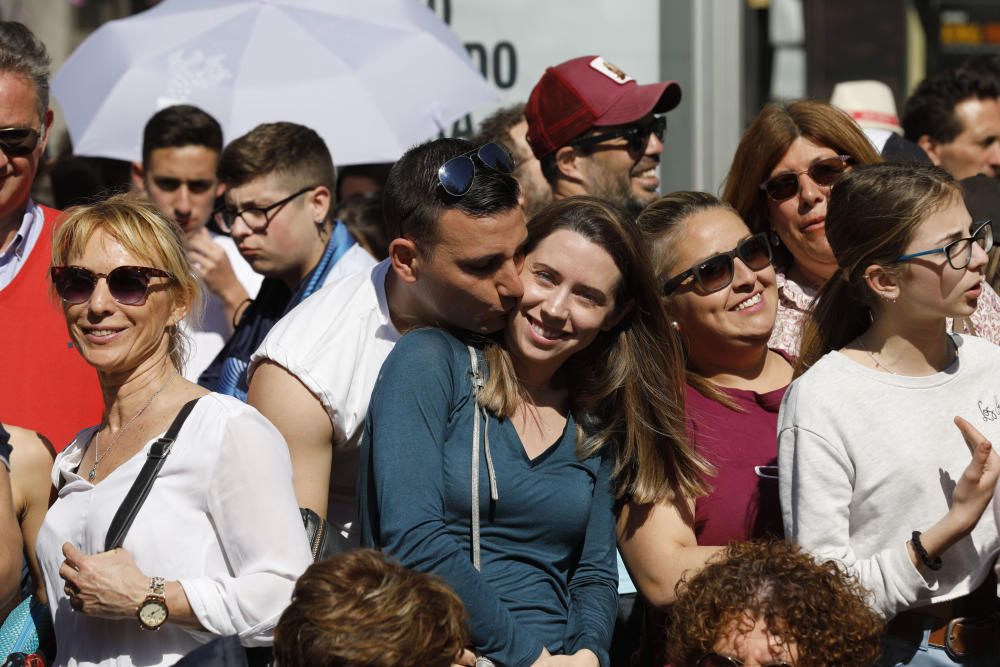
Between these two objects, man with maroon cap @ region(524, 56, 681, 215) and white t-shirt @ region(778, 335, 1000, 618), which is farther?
man with maroon cap @ region(524, 56, 681, 215)

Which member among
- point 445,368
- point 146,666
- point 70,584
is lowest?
point 146,666

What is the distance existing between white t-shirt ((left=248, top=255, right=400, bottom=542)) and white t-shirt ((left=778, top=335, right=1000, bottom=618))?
3.29ft

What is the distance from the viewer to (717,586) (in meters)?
2.83

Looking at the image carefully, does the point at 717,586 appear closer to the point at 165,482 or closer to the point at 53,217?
the point at 165,482

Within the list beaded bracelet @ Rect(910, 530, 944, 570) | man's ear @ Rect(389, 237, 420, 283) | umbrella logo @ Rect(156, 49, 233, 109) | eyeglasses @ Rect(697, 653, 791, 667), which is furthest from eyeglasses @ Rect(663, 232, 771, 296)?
umbrella logo @ Rect(156, 49, 233, 109)

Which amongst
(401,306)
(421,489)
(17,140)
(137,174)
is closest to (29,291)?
(17,140)

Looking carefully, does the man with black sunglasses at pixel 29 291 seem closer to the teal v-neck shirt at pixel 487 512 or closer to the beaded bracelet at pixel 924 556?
the teal v-neck shirt at pixel 487 512

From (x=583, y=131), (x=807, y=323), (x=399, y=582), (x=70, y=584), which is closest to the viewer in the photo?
(x=399, y=582)

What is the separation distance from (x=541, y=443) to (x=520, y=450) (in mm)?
85

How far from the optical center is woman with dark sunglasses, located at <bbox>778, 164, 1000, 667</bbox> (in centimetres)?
302

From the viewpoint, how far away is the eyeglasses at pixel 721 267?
140 inches

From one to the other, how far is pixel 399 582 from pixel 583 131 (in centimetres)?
241

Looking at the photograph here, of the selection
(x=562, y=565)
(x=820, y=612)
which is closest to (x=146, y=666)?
(x=562, y=565)

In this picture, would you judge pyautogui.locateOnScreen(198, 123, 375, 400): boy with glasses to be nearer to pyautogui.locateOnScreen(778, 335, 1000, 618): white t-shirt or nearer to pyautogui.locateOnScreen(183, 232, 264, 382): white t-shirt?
pyautogui.locateOnScreen(183, 232, 264, 382): white t-shirt
